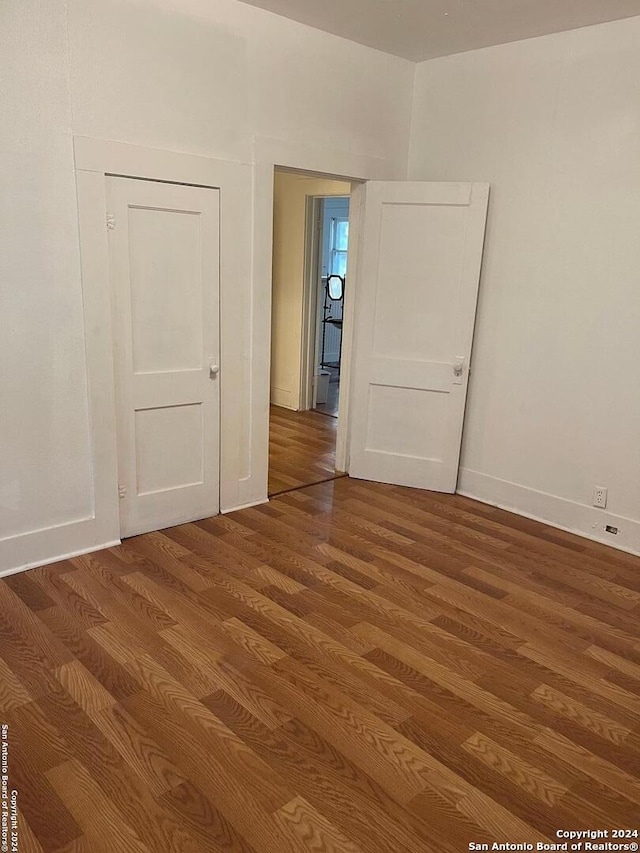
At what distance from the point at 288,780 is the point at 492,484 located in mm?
2745

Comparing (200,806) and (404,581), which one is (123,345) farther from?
(200,806)

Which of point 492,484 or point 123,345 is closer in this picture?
point 123,345

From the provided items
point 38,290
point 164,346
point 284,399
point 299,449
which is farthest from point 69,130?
point 284,399

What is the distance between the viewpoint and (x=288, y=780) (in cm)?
191

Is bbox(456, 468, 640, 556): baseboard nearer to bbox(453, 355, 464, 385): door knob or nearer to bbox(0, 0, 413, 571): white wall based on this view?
bbox(453, 355, 464, 385): door knob

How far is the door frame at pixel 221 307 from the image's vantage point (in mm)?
2965

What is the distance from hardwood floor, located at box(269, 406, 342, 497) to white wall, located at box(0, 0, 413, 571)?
1559 mm

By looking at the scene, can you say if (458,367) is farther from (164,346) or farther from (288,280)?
(288,280)

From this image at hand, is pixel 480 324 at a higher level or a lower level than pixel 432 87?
lower

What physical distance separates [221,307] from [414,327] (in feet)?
4.55

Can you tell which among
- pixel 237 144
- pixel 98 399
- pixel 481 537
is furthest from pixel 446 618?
pixel 237 144

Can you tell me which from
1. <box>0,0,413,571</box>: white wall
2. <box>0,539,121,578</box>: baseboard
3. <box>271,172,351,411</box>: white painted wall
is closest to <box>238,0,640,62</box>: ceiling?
<box>0,0,413,571</box>: white wall

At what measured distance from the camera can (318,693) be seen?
7.53ft

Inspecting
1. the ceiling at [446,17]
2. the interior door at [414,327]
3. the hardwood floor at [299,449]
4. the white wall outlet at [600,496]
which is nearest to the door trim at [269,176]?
the interior door at [414,327]
